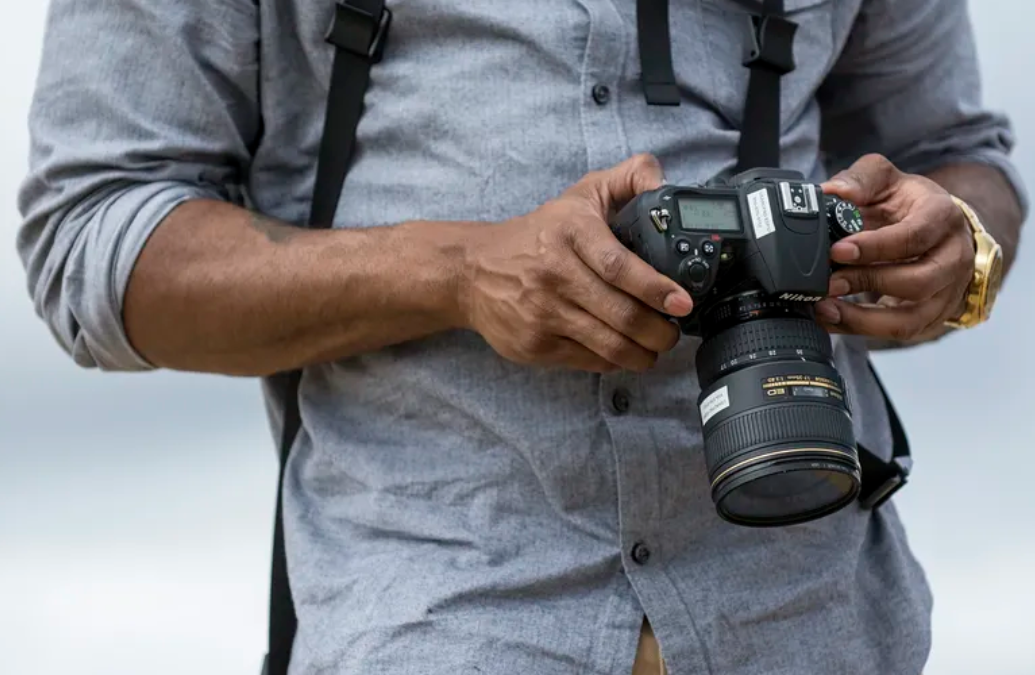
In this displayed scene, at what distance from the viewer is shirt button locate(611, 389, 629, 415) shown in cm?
136

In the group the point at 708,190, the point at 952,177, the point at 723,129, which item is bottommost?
the point at 952,177

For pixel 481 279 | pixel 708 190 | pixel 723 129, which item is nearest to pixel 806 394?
pixel 708 190

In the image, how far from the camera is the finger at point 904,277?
4.19 feet

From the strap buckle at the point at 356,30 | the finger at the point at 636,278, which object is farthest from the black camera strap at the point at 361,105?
the finger at the point at 636,278

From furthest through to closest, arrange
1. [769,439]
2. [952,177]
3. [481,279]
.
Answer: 1. [952,177]
2. [481,279]
3. [769,439]

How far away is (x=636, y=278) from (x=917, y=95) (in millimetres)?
737

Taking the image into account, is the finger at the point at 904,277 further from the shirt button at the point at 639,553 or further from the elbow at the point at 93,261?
the elbow at the point at 93,261

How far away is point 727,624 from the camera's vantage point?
1347 mm

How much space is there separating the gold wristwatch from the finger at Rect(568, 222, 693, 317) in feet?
1.25

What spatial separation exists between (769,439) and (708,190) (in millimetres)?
213

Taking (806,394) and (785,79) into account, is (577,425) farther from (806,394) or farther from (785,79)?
(785,79)

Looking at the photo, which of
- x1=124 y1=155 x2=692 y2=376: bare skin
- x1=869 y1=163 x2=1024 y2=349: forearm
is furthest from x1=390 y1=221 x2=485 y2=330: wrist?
x1=869 y1=163 x2=1024 y2=349: forearm

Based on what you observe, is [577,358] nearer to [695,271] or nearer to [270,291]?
[695,271]

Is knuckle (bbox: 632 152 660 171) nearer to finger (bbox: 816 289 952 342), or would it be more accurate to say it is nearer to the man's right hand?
the man's right hand
